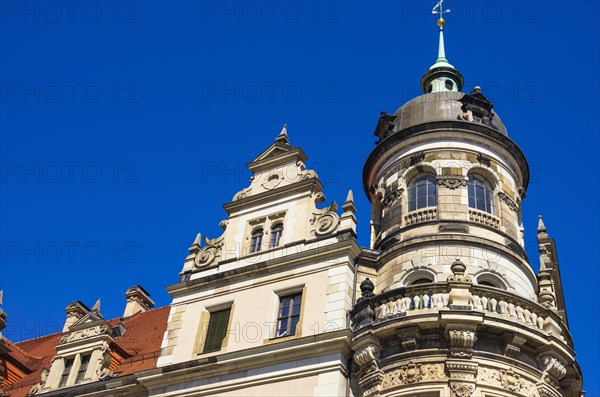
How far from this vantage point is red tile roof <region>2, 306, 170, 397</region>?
2706cm

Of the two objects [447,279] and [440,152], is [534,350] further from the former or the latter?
[440,152]

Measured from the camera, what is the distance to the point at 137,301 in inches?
1420

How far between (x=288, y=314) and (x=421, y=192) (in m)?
5.63

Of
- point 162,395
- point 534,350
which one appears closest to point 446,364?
point 534,350

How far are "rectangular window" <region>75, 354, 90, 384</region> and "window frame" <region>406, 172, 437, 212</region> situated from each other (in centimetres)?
1230

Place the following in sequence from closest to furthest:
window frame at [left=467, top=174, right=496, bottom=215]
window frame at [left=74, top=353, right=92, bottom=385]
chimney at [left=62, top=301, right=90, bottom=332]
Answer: window frame at [left=467, top=174, right=496, bottom=215] → window frame at [left=74, top=353, right=92, bottom=385] → chimney at [left=62, top=301, right=90, bottom=332]

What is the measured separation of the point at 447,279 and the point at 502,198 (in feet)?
16.9

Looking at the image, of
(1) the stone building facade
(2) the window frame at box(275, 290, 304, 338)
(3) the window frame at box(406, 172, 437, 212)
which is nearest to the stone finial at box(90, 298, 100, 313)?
(1) the stone building facade

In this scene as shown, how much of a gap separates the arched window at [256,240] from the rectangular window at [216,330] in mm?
2282

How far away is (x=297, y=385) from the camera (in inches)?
832

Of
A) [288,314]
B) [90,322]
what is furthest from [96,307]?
[288,314]

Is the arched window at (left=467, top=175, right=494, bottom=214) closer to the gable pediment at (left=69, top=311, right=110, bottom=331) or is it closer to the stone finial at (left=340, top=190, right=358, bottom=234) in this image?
the stone finial at (left=340, top=190, right=358, bottom=234)

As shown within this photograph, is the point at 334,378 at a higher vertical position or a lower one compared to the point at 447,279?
lower

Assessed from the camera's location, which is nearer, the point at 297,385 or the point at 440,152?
the point at 297,385
